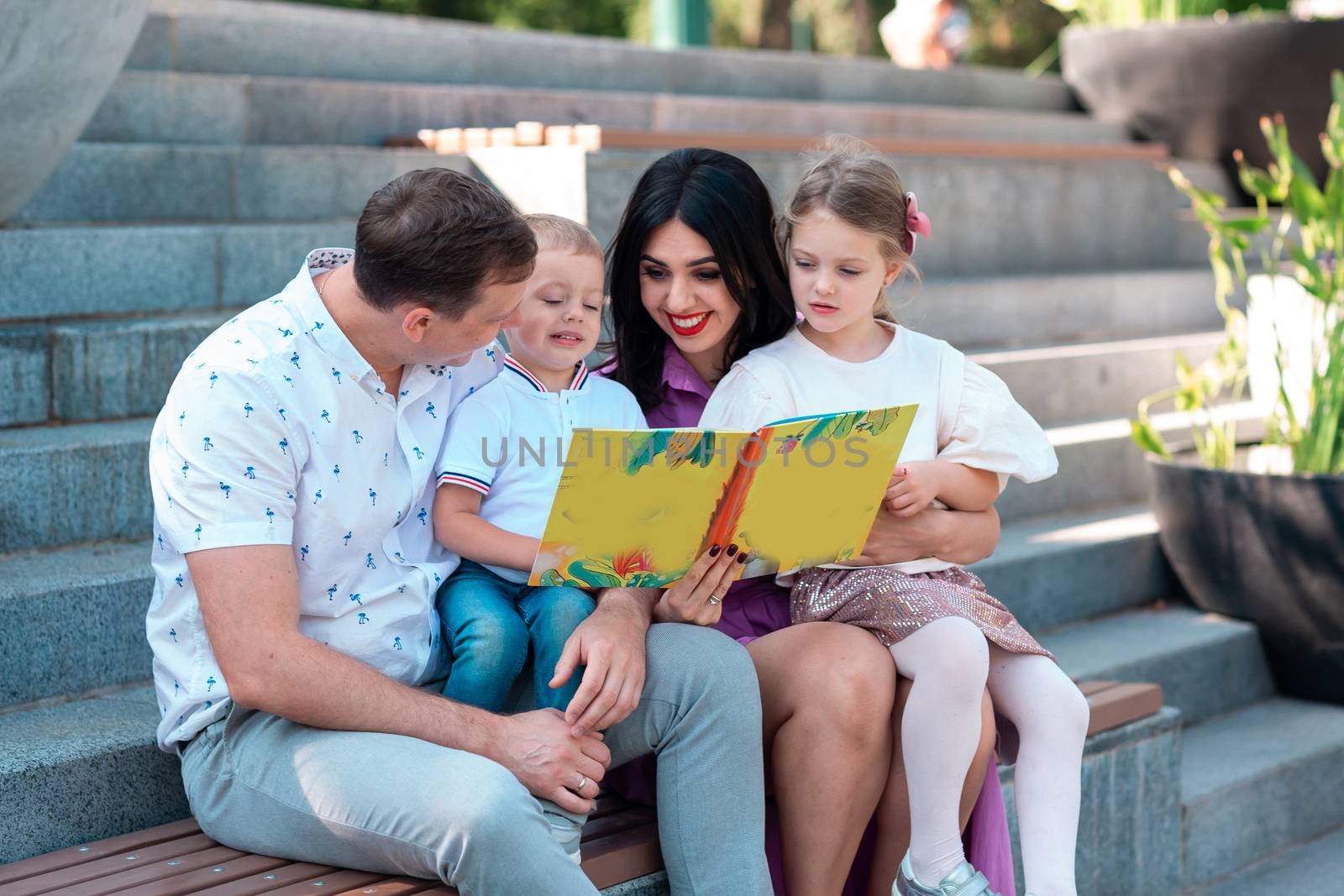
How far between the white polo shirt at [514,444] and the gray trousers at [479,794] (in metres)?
0.29

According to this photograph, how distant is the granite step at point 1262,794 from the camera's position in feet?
11.3

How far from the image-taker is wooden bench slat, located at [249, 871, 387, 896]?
77.8 inches

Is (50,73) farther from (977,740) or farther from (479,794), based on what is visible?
(977,740)

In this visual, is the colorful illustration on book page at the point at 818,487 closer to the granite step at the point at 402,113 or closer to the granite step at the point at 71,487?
the granite step at the point at 71,487

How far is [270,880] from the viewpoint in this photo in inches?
79.1

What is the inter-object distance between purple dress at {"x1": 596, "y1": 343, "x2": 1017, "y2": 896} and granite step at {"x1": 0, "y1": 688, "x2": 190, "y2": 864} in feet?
2.37

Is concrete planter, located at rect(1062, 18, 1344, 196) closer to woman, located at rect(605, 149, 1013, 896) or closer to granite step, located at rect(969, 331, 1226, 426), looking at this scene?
granite step, located at rect(969, 331, 1226, 426)

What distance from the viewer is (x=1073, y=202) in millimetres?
5711

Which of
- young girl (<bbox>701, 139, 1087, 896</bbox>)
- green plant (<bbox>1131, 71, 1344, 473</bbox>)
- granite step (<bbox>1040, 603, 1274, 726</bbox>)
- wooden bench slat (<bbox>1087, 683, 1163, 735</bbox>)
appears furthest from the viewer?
green plant (<bbox>1131, 71, 1344, 473</bbox>)

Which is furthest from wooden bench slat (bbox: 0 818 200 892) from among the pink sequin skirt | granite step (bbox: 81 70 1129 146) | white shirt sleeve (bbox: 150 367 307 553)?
granite step (bbox: 81 70 1129 146)

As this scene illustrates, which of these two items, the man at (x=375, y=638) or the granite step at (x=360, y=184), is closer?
the man at (x=375, y=638)

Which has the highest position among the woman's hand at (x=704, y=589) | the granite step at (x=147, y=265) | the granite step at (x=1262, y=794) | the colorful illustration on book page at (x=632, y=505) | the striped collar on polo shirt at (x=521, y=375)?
the granite step at (x=147, y=265)

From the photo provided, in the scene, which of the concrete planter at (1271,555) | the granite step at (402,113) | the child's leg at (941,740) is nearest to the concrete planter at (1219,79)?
the granite step at (402,113)

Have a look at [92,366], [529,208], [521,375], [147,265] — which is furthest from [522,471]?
[529,208]
